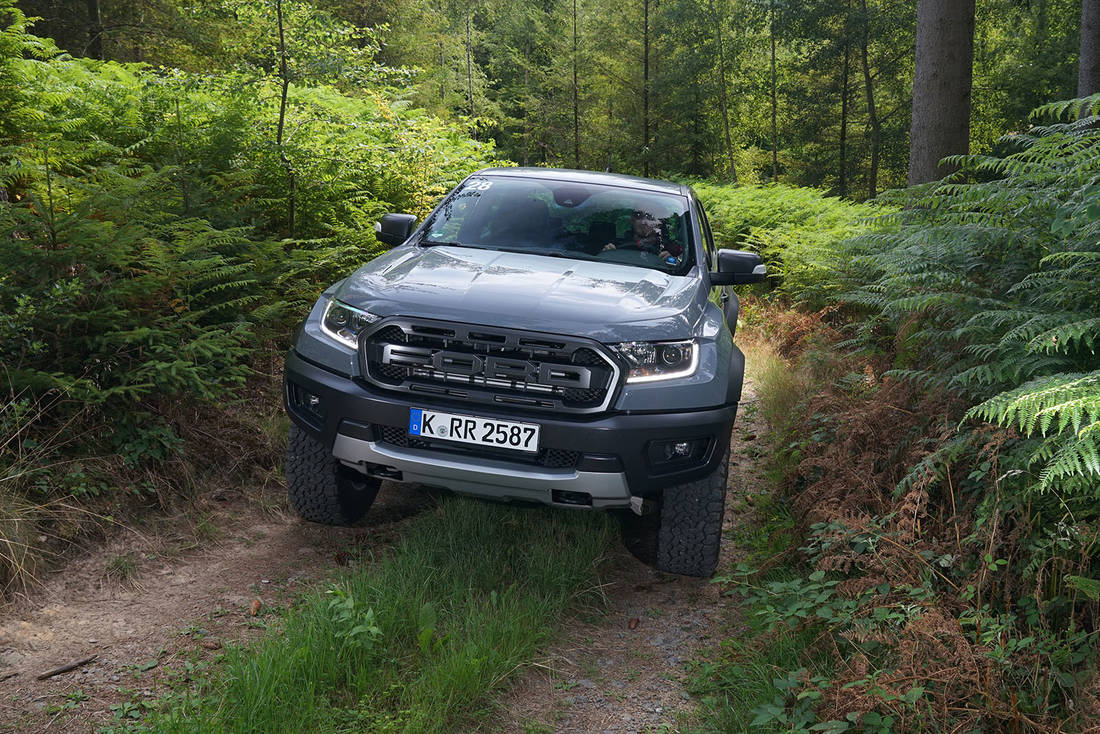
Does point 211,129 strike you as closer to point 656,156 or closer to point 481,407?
point 481,407

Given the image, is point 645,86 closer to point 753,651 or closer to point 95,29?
point 95,29

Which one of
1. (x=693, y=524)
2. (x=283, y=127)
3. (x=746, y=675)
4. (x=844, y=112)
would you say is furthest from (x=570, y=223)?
(x=844, y=112)

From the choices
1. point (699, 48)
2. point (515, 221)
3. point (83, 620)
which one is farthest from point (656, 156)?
point (83, 620)

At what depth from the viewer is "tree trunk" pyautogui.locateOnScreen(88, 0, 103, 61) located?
1421cm

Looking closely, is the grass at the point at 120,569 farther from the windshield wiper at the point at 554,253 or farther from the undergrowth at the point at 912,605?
the undergrowth at the point at 912,605

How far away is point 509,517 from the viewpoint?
4.69 metres

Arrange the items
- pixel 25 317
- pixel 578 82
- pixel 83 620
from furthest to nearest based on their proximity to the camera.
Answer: pixel 578 82 < pixel 25 317 < pixel 83 620

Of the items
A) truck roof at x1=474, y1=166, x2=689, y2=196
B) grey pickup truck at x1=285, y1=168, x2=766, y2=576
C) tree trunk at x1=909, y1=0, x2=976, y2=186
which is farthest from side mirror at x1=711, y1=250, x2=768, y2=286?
tree trunk at x1=909, y1=0, x2=976, y2=186

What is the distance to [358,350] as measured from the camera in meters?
3.83

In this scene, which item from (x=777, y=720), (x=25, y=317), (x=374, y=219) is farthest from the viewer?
(x=374, y=219)

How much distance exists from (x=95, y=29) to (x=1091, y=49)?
15651mm

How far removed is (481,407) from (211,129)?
424 centimetres

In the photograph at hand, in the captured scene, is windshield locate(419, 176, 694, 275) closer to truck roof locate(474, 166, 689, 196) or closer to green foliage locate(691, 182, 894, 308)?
truck roof locate(474, 166, 689, 196)

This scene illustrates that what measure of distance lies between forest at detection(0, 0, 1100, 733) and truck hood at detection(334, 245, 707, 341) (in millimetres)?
1131
